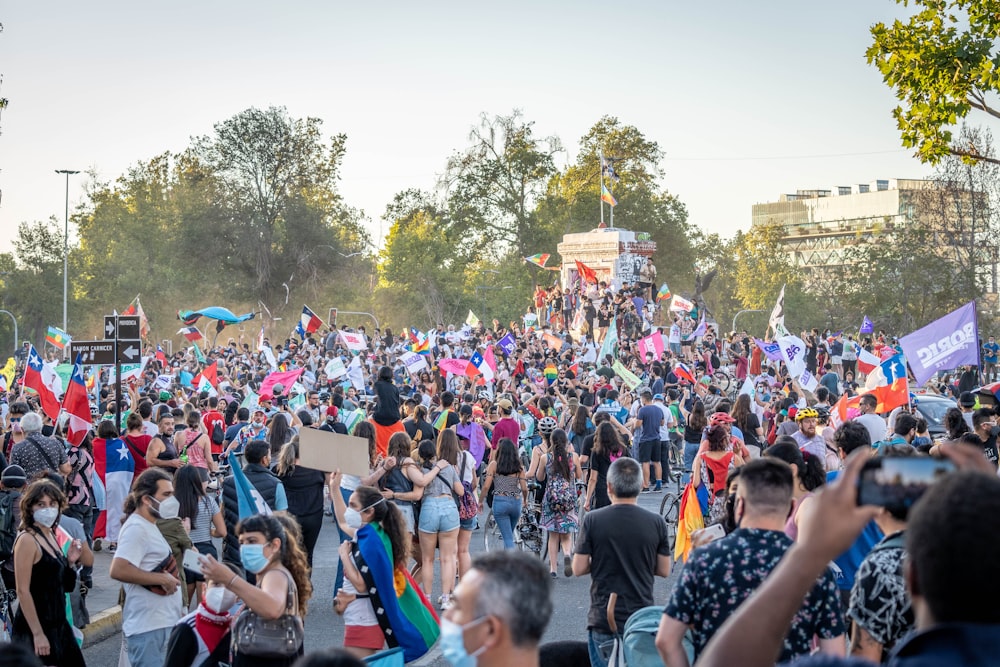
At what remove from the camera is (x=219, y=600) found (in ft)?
18.4

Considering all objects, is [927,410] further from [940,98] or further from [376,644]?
[376,644]

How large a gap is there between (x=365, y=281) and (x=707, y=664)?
7026 cm

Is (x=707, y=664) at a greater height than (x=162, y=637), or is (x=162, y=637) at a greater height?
(x=707, y=664)

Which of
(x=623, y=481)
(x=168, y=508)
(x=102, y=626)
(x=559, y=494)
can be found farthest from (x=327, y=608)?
(x=623, y=481)

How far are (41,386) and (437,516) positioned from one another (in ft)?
25.3

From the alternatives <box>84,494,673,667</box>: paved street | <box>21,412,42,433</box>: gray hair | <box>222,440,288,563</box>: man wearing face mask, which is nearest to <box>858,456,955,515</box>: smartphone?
<box>84,494,673,667</box>: paved street

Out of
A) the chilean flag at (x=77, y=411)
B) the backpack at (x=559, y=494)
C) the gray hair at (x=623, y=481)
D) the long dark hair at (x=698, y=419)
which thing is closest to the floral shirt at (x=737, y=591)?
the gray hair at (x=623, y=481)

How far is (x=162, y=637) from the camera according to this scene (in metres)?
6.57

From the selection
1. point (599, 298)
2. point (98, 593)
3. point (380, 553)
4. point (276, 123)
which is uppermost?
point (276, 123)

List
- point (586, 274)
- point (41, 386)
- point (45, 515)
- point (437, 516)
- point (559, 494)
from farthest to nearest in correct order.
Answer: point (586, 274), point (41, 386), point (559, 494), point (437, 516), point (45, 515)

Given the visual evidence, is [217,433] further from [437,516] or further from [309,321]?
[309,321]

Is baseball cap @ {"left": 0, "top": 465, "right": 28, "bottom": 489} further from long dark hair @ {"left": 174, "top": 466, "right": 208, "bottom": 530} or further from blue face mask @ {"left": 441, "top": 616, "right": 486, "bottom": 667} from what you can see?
blue face mask @ {"left": 441, "top": 616, "right": 486, "bottom": 667}

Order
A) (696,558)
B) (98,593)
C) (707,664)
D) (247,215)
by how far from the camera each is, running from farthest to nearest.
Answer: (247,215)
(98,593)
(696,558)
(707,664)

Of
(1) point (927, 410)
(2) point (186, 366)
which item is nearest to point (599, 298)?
(2) point (186, 366)
